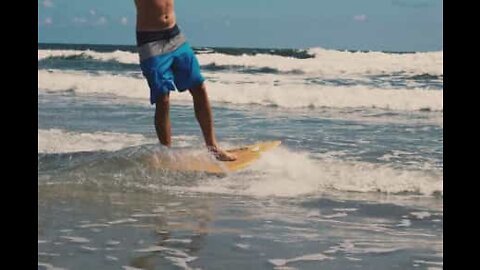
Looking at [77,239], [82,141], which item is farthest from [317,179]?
[82,141]

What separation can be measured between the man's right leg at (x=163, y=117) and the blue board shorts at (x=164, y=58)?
6cm

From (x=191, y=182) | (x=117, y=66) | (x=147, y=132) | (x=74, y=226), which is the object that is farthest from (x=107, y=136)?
(x=117, y=66)

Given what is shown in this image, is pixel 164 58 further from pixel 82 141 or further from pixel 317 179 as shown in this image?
pixel 82 141

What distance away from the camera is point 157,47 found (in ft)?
17.2

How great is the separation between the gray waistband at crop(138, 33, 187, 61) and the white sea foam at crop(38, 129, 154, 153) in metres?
1.88

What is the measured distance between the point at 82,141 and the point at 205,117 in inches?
97.0

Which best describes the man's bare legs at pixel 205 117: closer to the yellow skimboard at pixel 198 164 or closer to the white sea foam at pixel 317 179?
the yellow skimboard at pixel 198 164

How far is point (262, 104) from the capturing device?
14070 mm

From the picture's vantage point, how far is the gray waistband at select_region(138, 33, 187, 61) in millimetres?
5238

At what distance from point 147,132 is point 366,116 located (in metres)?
4.43

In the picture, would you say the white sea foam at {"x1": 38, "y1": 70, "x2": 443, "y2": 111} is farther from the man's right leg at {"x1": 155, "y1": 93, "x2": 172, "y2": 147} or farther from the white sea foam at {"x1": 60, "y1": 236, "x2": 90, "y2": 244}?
the white sea foam at {"x1": 60, "y1": 236, "x2": 90, "y2": 244}
